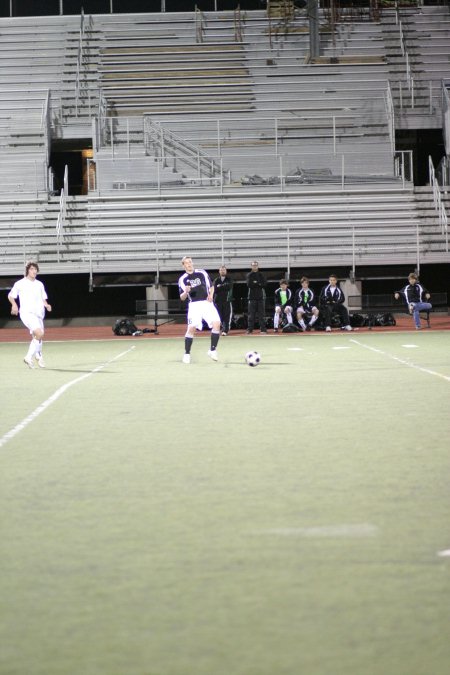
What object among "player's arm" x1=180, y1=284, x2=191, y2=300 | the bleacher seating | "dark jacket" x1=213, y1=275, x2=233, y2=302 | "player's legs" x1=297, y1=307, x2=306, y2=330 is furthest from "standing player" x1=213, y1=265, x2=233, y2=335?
"player's arm" x1=180, y1=284, x2=191, y2=300

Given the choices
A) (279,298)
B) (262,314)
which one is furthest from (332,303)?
(262,314)

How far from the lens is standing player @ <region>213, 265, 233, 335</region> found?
29797mm

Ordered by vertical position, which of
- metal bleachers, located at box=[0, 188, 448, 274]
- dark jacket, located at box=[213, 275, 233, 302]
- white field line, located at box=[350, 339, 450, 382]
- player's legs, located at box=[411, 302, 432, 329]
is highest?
metal bleachers, located at box=[0, 188, 448, 274]

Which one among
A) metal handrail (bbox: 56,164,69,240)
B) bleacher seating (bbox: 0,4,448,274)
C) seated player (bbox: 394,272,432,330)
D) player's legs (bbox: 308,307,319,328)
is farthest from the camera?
bleacher seating (bbox: 0,4,448,274)

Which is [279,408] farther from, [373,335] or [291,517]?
[373,335]

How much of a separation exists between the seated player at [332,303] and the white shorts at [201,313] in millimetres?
11145

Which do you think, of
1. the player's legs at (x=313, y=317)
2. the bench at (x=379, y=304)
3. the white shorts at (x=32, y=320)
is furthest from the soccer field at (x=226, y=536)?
the bench at (x=379, y=304)

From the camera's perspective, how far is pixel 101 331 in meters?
33.4

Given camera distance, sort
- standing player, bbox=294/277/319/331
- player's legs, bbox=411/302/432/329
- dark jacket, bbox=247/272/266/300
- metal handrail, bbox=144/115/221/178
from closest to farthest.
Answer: dark jacket, bbox=247/272/266/300 → player's legs, bbox=411/302/432/329 → standing player, bbox=294/277/319/331 → metal handrail, bbox=144/115/221/178

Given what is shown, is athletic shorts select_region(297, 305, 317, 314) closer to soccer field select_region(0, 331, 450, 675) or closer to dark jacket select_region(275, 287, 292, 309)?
dark jacket select_region(275, 287, 292, 309)

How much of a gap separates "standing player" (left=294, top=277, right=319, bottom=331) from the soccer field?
1812 centimetres

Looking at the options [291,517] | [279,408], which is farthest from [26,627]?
[279,408]

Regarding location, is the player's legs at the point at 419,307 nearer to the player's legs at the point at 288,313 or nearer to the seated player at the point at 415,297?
the seated player at the point at 415,297

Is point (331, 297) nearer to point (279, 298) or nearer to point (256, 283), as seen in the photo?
point (279, 298)
